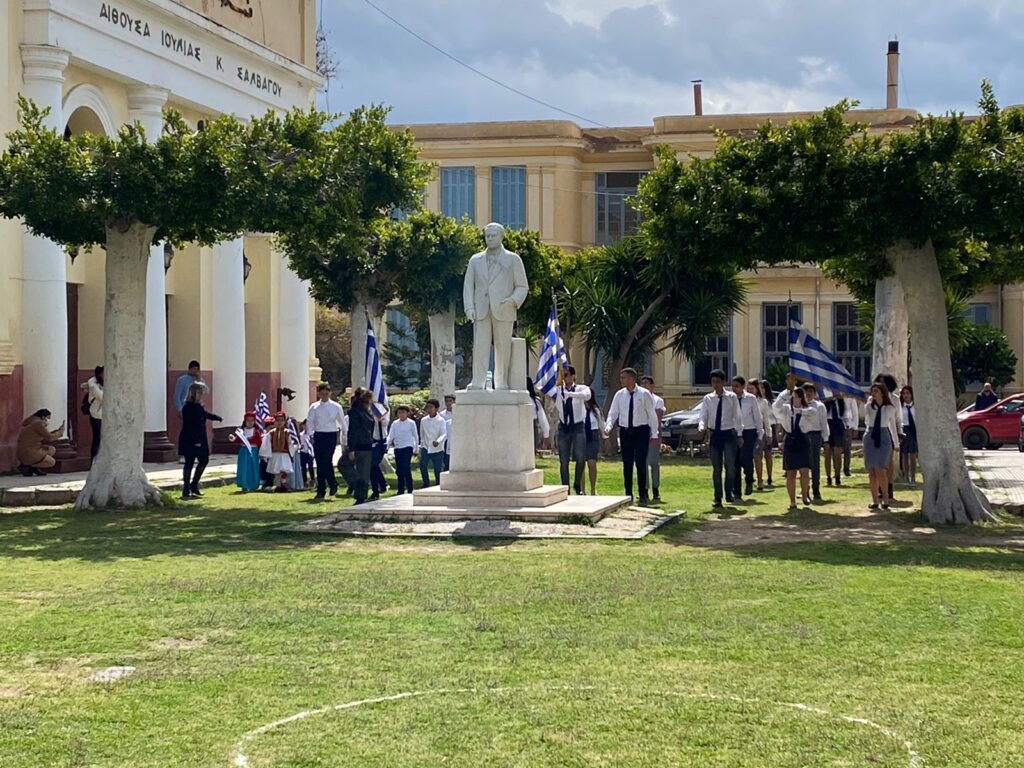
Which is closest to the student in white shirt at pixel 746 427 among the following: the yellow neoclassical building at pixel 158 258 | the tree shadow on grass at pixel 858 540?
the tree shadow on grass at pixel 858 540

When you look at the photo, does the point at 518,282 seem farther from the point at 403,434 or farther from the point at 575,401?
the point at 403,434

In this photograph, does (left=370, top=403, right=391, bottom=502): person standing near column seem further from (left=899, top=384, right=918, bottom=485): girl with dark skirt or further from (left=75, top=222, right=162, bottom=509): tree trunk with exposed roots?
(left=899, top=384, right=918, bottom=485): girl with dark skirt

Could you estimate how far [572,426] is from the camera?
18.7m

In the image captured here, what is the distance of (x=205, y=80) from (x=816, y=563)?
18865 millimetres

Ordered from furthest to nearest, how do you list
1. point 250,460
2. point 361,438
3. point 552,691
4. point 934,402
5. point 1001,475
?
1. point 1001,475
2. point 250,460
3. point 361,438
4. point 934,402
5. point 552,691

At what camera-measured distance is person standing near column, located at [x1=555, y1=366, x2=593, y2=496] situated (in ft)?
60.9

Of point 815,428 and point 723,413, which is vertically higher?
point 723,413

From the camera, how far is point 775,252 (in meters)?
16.0

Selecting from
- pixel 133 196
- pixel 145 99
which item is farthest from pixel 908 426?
pixel 145 99

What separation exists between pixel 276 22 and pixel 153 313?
828 centimetres

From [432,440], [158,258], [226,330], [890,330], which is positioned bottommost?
[432,440]

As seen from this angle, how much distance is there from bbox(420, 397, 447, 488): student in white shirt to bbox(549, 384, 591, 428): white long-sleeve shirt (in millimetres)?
2223

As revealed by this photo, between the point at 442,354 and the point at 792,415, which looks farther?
the point at 442,354

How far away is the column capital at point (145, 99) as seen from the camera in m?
25.6
